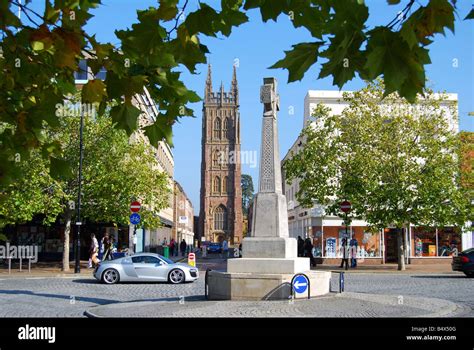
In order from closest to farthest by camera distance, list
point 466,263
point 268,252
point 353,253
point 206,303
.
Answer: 1. point 206,303
2. point 268,252
3. point 466,263
4. point 353,253

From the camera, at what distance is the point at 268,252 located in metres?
15.3

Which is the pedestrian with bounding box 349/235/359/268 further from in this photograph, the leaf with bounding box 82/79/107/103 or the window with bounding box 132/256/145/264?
the leaf with bounding box 82/79/107/103

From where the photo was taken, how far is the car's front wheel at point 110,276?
22891 mm

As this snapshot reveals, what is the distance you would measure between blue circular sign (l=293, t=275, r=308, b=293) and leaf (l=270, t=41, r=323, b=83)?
35.9 feet

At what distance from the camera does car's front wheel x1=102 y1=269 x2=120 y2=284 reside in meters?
22.9

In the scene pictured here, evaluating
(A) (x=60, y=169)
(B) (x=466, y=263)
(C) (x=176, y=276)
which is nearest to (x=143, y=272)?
(C) (x=176, y=276)

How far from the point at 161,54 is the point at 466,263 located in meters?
24.6

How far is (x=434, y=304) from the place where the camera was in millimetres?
13969

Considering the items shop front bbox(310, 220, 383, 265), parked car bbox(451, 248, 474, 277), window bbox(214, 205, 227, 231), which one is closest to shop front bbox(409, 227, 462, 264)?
shop front bbox(310, 220, 383, 265)

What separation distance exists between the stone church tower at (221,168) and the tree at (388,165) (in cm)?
9161

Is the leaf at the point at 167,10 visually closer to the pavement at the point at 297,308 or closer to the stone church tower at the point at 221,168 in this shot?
the pavement at the point at 297,308

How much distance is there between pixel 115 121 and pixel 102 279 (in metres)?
19.6

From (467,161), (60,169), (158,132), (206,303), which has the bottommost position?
(206,303)

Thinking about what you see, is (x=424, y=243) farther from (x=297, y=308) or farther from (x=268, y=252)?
(x=297, y=308)
